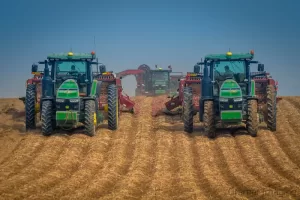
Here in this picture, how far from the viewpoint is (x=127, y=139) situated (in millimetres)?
16234

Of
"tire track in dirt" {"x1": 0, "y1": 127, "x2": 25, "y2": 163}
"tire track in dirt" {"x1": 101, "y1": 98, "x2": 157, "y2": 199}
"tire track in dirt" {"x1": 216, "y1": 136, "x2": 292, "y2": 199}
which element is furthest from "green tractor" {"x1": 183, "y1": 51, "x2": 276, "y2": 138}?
"tire track in dirt" {"x1": 0, "y1": 127, "x2": 25, "y2": 163}

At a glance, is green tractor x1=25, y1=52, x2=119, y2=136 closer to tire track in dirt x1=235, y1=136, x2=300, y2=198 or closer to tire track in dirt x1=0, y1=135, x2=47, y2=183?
tire track in dirt x1=0, y1=135, x2=47, y2=183

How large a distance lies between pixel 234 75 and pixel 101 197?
9734 mm

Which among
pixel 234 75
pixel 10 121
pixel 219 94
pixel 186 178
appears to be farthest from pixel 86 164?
pixel 10 121

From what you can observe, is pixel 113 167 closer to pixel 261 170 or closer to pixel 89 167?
pixel 89 167

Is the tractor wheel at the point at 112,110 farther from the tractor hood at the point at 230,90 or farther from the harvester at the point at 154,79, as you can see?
the harvester at the point at 154,79

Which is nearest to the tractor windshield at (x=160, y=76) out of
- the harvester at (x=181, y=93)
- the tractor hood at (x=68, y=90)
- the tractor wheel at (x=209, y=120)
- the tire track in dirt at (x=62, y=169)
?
the harvester at (x=181, y=93)

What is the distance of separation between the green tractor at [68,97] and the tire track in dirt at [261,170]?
17.3ft

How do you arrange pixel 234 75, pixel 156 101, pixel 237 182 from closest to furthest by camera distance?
pixel 237 182
pixel 234 75
pixel 156 101

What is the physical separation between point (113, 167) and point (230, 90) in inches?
Answer: 228

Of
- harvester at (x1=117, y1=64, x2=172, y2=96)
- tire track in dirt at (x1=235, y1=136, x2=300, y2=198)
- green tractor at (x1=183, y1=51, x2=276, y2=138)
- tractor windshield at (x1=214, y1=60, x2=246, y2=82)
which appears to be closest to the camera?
tire track in dirt at (x1=235, y1=136, x2=300, y2=198)

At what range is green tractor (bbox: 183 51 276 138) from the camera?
16.0 m

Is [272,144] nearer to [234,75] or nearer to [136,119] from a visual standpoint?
[234,75]

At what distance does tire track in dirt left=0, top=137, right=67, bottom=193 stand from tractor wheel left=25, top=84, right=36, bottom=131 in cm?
247
